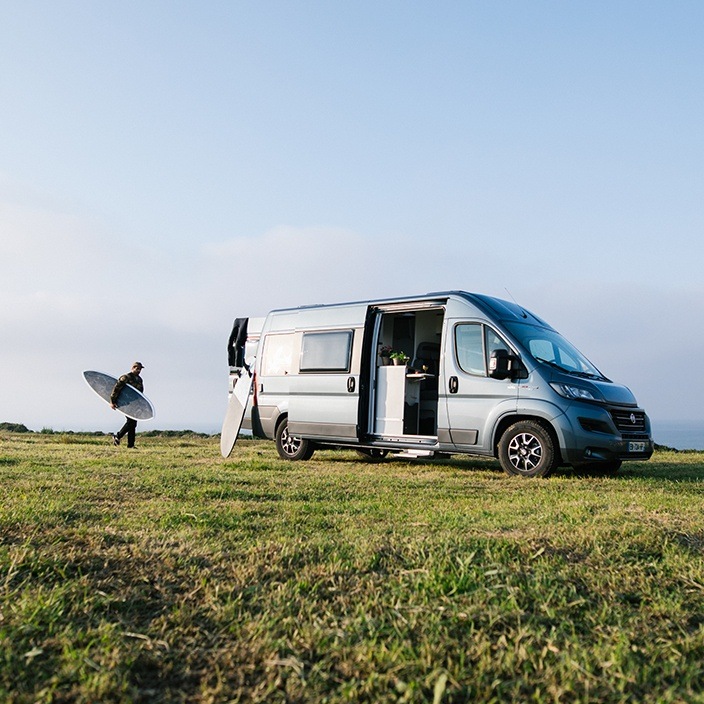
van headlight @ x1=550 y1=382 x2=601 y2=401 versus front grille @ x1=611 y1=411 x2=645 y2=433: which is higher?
van headlight @ x1=550 y1=382 x2=601 y2=401

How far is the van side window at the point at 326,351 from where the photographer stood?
12.3 metres

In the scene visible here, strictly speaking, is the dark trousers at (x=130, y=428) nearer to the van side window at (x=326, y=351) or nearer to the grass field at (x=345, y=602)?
the van side window at (x=326, y=351)

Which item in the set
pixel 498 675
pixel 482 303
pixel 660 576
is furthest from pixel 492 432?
pixel 498 675

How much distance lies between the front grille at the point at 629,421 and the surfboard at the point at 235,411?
651 centimetres

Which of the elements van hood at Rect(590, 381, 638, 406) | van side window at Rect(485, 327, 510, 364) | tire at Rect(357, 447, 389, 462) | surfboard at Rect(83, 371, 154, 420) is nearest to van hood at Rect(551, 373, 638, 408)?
van hood at Rect(590, 381, 638, 406)

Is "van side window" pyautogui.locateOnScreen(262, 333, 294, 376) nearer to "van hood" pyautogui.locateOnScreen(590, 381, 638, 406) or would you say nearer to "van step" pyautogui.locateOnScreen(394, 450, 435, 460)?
Result: "van step" pyautogui.locateOnScreen(394, 450, 435, 460)

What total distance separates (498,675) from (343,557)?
1597mm

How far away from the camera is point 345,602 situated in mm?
3643

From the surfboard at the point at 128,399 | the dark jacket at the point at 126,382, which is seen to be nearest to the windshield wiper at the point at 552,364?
the surfboard at the point at 128,399

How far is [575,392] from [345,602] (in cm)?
728

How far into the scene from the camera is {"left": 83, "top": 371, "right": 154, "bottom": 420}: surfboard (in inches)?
615

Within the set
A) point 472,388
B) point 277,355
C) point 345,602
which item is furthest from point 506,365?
point 345,602

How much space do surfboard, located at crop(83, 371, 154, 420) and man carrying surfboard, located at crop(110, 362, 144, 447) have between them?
9 cm

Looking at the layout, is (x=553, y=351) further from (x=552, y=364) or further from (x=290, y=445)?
(x=290, y=445)
